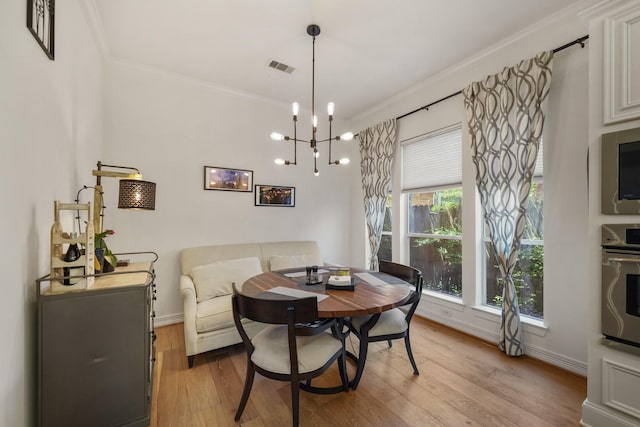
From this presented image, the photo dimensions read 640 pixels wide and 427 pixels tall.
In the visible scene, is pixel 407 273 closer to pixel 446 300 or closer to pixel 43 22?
pixel 446 300

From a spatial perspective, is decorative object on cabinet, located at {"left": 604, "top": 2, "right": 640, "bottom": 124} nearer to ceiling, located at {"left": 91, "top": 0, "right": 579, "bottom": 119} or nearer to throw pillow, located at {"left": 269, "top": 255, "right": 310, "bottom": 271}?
ceiling, located at {"left": 91, "top": 0, "right": 579, "bottom": 119}

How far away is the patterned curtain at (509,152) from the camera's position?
7.77ft

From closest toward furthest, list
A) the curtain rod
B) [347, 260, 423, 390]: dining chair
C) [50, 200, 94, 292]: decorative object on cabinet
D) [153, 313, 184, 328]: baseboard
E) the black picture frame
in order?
the black picture frame < [50, 200, 94, 292]: decorative object on cabinet < [347, 260, 423, 390]: dining chair < the curtain rod < [153, 313, 184, 328]: baseboard

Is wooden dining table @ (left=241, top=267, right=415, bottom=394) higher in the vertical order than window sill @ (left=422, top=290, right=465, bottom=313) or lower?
higher

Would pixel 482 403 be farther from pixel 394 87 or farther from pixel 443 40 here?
pixel 394 87

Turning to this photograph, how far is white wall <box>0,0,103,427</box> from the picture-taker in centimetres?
108

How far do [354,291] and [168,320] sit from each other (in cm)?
249

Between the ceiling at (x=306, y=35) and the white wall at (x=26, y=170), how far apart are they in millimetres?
780

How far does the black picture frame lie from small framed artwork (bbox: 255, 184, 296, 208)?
248cm

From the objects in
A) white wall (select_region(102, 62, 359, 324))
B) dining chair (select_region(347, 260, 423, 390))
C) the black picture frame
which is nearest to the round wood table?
dining chair (select_region(347, 260, 423, 390))

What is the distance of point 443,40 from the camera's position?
2.63m

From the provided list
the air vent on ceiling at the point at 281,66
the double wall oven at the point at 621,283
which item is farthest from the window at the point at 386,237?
the double wall oven at the point at 621,283

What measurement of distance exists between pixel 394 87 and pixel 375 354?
326 centimetres

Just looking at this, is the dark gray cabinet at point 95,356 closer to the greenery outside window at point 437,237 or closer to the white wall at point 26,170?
the white wall at point 26,170
